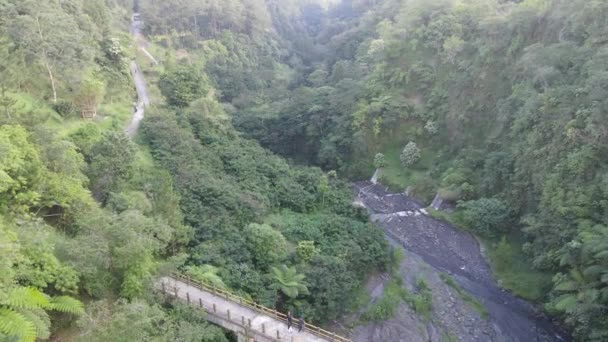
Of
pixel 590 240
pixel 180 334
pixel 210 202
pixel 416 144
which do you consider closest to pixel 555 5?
pixel 416 144

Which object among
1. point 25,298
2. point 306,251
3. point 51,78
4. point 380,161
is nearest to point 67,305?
point 25,298

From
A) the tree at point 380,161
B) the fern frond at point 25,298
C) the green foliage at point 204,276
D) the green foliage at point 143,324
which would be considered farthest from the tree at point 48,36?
the tree at point 380,161

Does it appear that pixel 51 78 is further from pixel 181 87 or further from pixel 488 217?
pixel 488 217

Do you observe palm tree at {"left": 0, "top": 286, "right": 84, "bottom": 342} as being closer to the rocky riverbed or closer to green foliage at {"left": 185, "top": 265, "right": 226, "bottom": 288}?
green foliage at {"left": 185, "top": 265, "right": 226, "bottom": 288}

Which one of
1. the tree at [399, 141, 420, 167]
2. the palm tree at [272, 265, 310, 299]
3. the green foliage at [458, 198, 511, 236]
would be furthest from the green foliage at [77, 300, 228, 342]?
the tree at [399, 141, 420, 167]

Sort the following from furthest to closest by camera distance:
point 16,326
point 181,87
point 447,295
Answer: point 181,87, point 447,295, point 16,326

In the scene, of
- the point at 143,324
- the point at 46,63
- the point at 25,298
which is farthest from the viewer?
the point at 46,63

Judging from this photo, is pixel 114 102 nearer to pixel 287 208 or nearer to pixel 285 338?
pixel 287 208
